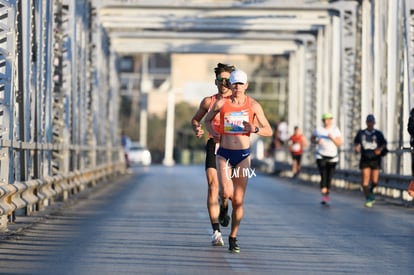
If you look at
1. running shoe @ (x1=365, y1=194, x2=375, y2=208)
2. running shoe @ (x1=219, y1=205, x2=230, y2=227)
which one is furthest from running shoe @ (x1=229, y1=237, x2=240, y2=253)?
running shoe @ (x1=365, y1=194, x2=375, y2=208)

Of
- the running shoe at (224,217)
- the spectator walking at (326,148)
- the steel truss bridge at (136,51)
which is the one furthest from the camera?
the spectator walking at (326,148)

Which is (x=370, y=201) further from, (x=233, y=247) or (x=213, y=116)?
(x=233, y=247)

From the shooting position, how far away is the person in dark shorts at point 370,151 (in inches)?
891

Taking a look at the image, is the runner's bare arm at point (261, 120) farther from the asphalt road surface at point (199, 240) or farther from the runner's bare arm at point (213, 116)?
the asphalt road surface at point (199, 240)

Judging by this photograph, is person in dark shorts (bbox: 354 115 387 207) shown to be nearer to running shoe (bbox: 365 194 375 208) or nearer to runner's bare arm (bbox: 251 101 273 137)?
running shoe (bbox: 365 194 375 208)

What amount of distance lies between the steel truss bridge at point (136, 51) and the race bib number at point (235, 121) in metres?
3.00

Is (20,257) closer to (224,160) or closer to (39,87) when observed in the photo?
(224,160)

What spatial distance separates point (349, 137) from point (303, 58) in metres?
12.8

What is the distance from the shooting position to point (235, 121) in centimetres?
1294

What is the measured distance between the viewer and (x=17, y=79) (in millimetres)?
17562

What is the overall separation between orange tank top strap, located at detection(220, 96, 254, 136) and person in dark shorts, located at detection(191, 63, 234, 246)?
0.54 metres

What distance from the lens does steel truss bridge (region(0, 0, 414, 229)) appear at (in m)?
17.5

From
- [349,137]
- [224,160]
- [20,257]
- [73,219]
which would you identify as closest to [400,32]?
[349,137]

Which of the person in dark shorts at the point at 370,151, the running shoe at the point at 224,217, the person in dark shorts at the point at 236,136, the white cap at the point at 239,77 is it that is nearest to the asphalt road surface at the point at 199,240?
the running shoe at the point at 224,217
